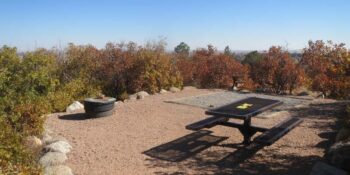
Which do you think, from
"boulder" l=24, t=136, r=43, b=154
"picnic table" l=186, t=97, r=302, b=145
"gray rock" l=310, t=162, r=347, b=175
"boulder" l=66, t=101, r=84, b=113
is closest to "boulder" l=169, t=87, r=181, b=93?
"boulder" l=66, t=101, r=84, b=113

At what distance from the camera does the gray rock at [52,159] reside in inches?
233

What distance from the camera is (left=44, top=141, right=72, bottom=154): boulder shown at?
6.60 meters

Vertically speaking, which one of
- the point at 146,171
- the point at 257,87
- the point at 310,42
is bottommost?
the point at 146,171

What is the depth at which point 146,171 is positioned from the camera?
233 inches

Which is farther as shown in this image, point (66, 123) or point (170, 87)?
point (170, 87)

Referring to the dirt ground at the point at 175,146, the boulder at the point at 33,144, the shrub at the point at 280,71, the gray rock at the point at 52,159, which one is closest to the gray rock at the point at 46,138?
the boulder at the point at 33,144

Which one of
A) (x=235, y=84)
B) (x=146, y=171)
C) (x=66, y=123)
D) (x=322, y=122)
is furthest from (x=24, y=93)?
(x=235, y=84)

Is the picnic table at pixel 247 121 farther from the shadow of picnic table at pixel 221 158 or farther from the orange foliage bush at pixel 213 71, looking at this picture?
the orange foliage bush at pixel 213 71

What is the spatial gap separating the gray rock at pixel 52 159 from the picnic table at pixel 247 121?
227 cm

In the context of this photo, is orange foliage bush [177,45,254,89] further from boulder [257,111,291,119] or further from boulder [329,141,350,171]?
boulder [329,141,350,171]

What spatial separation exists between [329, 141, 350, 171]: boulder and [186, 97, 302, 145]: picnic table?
41.1 inches

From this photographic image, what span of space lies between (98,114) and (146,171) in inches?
164

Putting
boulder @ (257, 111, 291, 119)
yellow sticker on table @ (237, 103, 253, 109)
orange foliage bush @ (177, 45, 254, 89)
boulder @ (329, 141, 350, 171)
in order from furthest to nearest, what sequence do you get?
orange foliage bush @ (177, 45, 254, 89) → boulder @ (257, 111, 291, 119) → yellow sticker on table @ (237, 103, 253, 109) → boulder @ (329, 141, 350, 171)

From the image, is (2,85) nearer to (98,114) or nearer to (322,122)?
(98,114)
